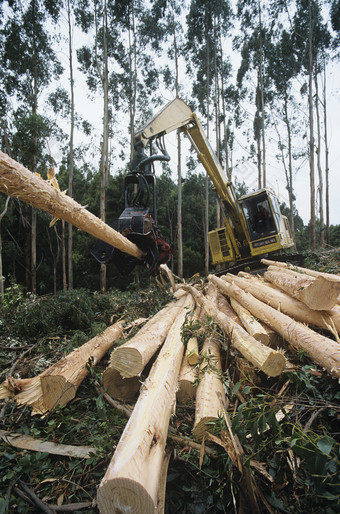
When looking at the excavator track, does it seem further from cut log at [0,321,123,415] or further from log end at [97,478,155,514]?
log end at [97,478,155,514]

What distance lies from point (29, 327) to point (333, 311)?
3.64m

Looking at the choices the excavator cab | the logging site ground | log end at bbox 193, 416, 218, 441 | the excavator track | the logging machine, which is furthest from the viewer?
the excavator track

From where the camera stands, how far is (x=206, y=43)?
18875 millimetres

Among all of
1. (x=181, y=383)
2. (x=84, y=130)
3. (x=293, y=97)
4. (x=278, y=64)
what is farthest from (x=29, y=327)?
(x=293, y=97)

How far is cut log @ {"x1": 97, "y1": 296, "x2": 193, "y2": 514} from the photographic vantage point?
1042 mm

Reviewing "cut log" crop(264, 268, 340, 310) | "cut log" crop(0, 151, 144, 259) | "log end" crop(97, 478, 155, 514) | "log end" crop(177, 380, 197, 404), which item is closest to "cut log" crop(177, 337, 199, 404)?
"log end" crop(177, 380, 197, 404)

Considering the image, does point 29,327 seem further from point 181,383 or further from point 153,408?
point 153,408

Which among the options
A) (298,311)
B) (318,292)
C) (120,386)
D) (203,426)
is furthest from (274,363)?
(120,386)

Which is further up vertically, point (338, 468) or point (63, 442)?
point (338, 468)

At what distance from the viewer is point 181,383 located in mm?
2070

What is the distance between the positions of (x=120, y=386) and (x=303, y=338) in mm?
1504

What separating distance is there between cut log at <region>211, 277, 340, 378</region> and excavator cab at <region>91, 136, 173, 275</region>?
6.33ft

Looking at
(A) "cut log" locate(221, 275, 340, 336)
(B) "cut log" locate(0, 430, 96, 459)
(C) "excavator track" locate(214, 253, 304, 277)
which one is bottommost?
(B) "cut log" locate(0, 430, 96, 459)

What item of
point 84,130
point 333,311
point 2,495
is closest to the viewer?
point 2,495
